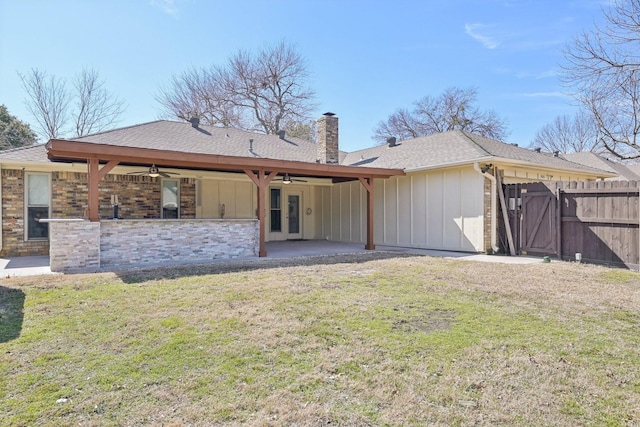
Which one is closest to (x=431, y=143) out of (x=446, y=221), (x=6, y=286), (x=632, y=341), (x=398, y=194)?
(x=398, y=194)

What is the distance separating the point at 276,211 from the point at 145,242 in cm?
670

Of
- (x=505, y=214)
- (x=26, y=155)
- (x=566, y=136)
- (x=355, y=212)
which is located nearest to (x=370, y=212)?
(x=355, y=212)

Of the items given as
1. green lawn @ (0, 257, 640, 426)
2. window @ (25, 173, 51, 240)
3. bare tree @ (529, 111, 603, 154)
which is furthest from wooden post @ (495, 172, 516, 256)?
bare tree @ (529, 111, 603, 154)

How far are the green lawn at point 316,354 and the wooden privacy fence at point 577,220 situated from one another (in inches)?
108

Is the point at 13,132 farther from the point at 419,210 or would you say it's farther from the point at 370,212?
the point at 419,210

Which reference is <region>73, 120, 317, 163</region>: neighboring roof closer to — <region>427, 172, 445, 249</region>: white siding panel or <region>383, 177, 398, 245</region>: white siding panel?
<region>383, 177, 398, 245</region>: white siding panel

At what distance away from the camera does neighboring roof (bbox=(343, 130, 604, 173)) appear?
34.2ft

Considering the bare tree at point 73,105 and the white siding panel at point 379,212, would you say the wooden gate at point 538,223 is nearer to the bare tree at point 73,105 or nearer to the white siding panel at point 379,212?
the white siding panel at point 379,212

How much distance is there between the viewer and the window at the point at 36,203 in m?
9.71

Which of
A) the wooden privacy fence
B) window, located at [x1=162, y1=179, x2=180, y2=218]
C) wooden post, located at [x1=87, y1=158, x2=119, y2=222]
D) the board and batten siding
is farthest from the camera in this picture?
window, located at [x1=162, y1=179, x2=180, y2=218]

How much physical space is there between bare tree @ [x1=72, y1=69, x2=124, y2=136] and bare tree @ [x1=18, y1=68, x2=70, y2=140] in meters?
0.70

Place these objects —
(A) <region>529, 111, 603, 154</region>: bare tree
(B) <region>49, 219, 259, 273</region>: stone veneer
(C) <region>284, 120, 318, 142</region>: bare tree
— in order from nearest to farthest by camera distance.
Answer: (B) <region>49, 219, 259, 273</region>: stone veneer → (C) <region>284, 120, 318, 142</region>: bare tree → (A) <region>529, 111, 603, 154</region>: bare tree

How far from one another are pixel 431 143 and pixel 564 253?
5.75m

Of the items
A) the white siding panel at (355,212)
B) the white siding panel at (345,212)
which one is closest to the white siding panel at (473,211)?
the white siding panel at (355,212)
